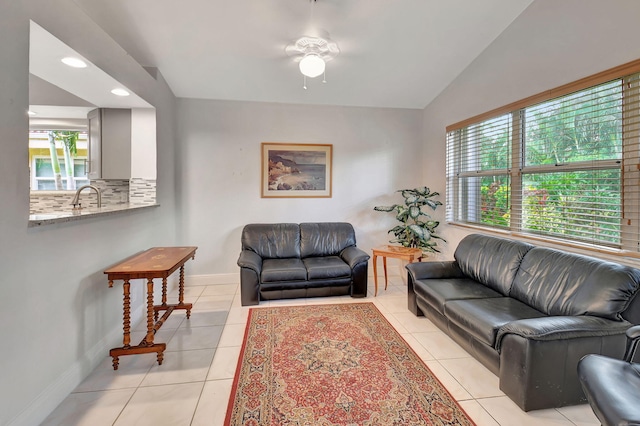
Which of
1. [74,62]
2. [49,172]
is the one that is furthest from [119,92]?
[49,172]

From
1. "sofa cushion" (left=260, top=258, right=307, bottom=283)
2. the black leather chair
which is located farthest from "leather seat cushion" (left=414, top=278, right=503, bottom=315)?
"sofa cushion" (left=260, top=258, right=307, bottom=283)

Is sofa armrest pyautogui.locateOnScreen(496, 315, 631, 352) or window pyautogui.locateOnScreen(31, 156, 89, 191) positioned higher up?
window pyautogui.locateOnScreen(31, 156, 89, 191)

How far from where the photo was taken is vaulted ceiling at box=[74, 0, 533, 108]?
255cm

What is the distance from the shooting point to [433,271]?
9.73 feet

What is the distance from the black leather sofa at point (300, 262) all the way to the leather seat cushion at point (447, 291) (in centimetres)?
90

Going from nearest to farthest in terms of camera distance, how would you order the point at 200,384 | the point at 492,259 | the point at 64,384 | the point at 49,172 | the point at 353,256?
the point at 64,384
the point at 200,384
the point at 492,259
the point at 353,256
the point at 49,172

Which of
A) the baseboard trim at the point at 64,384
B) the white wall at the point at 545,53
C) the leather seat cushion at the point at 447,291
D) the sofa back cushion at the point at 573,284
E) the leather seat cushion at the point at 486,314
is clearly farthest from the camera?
the leather seat cushion at the point at 447,291

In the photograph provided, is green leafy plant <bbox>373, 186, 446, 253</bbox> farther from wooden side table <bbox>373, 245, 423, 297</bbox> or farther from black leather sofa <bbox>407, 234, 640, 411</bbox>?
black leather sofa <bbox>407, 234, 640, 411</bbox>

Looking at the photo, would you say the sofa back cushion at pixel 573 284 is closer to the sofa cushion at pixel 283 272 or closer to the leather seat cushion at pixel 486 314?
the leather seat cushion at pixel 486 314

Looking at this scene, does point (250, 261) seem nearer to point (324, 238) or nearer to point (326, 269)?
point (326, 269)

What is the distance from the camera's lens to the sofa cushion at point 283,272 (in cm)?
329

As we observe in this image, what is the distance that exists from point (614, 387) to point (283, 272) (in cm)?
271

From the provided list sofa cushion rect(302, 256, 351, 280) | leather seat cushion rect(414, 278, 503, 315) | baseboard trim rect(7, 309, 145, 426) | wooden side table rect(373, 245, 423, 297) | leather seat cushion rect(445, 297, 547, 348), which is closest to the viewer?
baseboard trim rect(7, 309, 145, 426)

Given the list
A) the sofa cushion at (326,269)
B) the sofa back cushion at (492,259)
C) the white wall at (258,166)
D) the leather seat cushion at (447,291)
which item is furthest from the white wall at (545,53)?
the sofa cushion at (326,269)
